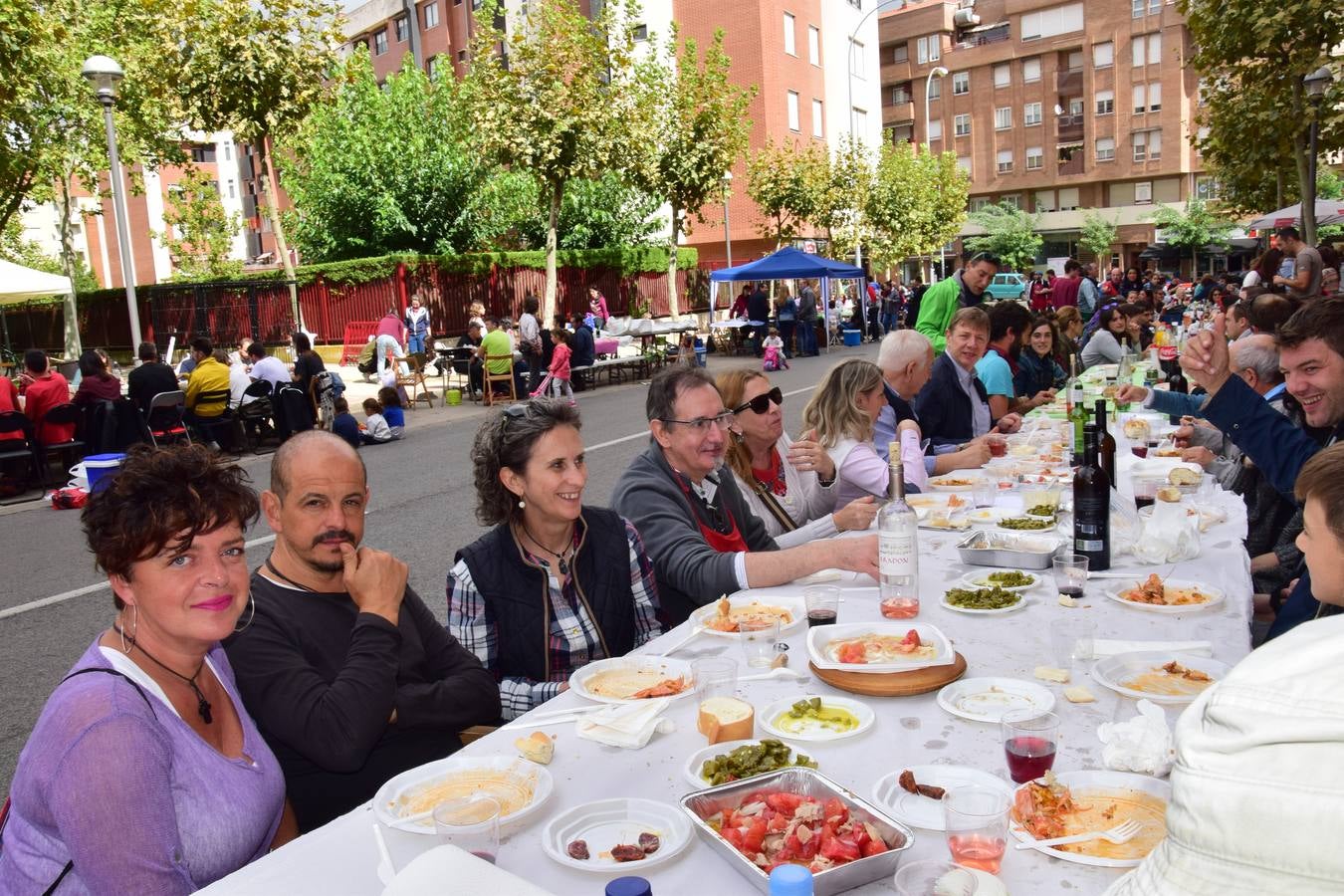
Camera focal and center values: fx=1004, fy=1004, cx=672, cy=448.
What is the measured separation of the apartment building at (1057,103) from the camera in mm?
56188

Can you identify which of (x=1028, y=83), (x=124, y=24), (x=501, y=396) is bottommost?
(x=501, y=396)

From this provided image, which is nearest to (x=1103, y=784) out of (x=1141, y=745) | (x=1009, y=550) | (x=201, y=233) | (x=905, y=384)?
(x=1141, y=745)

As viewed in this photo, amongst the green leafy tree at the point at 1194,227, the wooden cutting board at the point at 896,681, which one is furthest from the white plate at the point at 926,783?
the green leafy tree at the point at 1194,227

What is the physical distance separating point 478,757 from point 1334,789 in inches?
67.7

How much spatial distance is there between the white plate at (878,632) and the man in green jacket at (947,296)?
7187 mm

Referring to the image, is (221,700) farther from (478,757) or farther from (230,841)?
(478,757)

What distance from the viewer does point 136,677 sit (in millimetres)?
2096

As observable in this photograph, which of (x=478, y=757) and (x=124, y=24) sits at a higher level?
(x=124, y=24)

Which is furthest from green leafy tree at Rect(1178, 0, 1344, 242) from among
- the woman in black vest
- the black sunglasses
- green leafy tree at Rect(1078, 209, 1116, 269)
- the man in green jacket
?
green leafy tree at Rect(1078, 209, 1116, 269)

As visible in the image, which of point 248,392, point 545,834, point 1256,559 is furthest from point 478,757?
point 248,392

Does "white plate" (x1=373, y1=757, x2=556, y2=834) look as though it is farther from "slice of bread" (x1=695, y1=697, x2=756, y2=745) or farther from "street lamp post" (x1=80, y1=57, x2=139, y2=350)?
"street lamp post" (x1=80, y1=57, x2=139, y2=350)

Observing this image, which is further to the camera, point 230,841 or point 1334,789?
point 230,841

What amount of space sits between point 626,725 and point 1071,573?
5.46 ft

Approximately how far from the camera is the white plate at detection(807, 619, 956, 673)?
2.55 m
